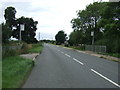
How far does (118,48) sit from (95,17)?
22.8 metres

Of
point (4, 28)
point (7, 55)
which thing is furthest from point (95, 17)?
point (7, 55)

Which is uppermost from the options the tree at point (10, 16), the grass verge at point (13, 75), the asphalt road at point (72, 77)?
the tree at point (10, 16)

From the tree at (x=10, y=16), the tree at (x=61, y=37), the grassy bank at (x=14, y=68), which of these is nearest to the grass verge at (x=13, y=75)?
the grassy bank at (x=14, y=68)

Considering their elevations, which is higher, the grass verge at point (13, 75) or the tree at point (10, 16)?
the tree at point (10, 16)

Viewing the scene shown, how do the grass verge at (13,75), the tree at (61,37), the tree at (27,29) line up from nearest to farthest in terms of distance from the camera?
1. the grass verge at (13,75)
2. the tree at (27,29)
3. the tree at (61,37)

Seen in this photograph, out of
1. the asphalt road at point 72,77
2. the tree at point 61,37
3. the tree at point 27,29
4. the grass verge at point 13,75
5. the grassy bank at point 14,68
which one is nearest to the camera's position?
the grass verge at point 13,75

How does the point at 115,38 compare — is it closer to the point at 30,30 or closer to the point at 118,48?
the point at 118,48

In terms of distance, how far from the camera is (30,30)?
85.6 m

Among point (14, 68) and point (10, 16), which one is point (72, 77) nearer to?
point (14, 68)

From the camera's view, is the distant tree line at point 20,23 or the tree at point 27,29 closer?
the distant tree line at point 20,23

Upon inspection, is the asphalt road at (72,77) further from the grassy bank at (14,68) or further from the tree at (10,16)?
the tree at (10,16)

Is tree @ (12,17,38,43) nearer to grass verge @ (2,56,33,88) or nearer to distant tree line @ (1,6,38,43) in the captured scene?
distant tree line @ (1,6,38,43)

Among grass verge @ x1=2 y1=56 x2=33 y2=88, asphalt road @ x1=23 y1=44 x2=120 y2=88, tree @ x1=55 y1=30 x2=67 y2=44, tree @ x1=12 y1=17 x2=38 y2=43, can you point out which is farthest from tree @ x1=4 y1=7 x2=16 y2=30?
tree @ x1=55 y1=30 x2=67 y2=44

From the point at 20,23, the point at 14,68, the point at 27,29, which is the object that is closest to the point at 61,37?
the point at 27,29
